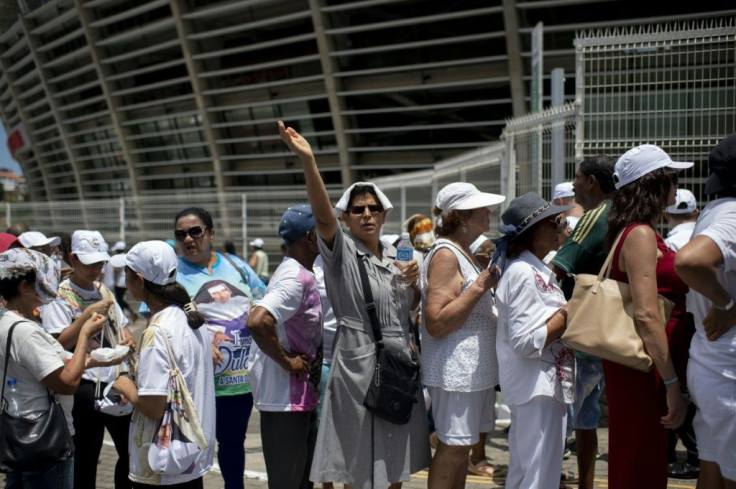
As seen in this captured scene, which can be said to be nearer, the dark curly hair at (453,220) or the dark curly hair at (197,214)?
the dark curly hair at (453,220)

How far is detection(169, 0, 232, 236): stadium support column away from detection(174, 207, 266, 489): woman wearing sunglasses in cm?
1731

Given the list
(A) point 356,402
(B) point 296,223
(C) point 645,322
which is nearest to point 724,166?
(C) point 645,322

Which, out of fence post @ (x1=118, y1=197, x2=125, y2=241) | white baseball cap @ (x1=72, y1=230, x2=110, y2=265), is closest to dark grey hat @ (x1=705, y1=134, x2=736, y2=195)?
white baseball cap @ (x1=72, y1=230, x2=110, y2=265)

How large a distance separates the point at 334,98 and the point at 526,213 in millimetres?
18231

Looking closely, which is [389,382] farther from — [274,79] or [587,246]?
[274,79]

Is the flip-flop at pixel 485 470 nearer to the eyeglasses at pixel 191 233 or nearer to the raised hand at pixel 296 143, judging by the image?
the eyeglasses at pixel 191 233

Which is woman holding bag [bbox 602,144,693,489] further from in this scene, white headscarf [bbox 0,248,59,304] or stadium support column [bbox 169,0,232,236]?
stadium support column [bbox 169,0,232,236]

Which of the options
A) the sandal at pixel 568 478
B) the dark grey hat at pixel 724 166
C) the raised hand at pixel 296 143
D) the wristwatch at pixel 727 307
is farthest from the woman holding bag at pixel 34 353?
the sandal at pixel 568 478

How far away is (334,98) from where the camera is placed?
21141 millimetres

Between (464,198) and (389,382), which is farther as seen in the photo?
(464,198)

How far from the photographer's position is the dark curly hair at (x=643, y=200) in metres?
3.18

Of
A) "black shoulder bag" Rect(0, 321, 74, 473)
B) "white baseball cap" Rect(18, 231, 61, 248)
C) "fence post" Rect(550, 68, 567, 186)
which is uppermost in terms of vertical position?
"fence post" Rect(550, 68, 567, 186)

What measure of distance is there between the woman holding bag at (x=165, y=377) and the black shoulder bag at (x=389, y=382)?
0.81 metres

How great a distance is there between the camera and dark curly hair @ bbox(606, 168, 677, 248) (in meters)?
3.18
